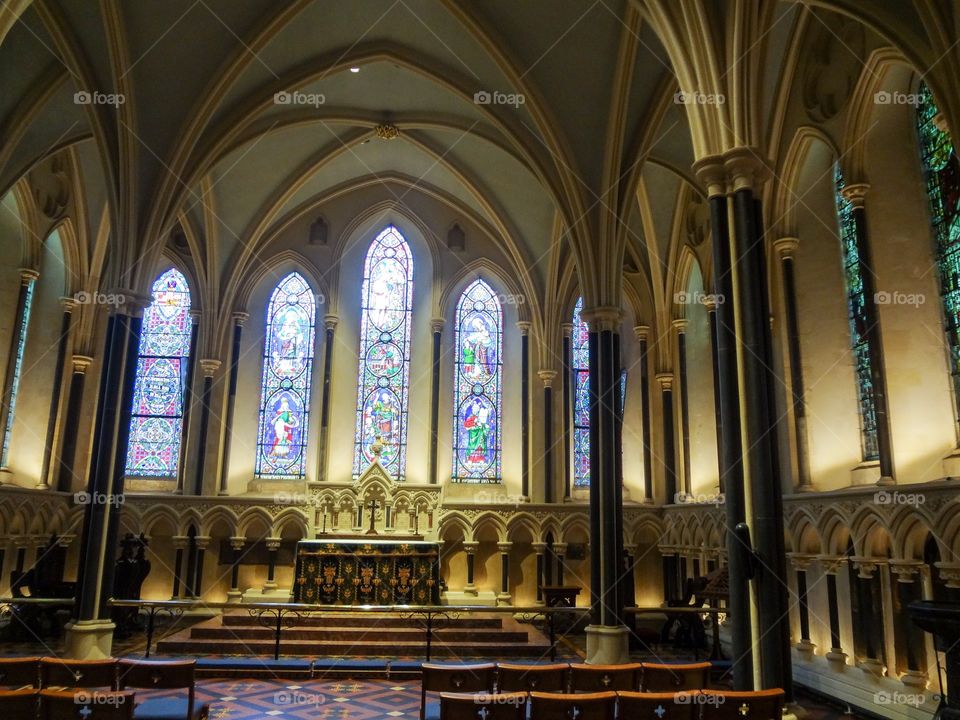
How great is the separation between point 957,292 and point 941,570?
3581 mm

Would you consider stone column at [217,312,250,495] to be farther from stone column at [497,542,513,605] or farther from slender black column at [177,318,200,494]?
stone column at [497,542,513,605]

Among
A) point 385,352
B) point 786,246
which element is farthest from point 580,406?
point 786,246

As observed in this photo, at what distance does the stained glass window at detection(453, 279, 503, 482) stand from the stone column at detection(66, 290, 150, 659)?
853cm

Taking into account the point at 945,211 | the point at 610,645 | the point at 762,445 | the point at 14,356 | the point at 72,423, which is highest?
the point at 945,211

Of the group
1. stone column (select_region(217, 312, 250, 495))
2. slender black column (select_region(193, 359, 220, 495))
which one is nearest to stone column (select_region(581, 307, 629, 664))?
stone column (select_region(217, 312, 250, 495))

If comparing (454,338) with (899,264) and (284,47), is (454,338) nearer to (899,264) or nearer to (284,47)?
(284,47)

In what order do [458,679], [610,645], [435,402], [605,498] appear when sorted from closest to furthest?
[458,679] < [610,645] < [605,498] < [435,402]

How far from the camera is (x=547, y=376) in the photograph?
19.3 meters

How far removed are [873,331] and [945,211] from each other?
70.2 inches

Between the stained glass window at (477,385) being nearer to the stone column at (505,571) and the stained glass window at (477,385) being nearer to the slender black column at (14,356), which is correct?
the stone column at (505,571)

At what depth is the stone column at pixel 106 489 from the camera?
38.5 feet

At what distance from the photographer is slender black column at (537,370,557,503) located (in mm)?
18844

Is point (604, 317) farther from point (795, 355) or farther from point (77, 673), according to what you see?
point (77, 673)

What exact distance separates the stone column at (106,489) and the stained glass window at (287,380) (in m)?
6.49
